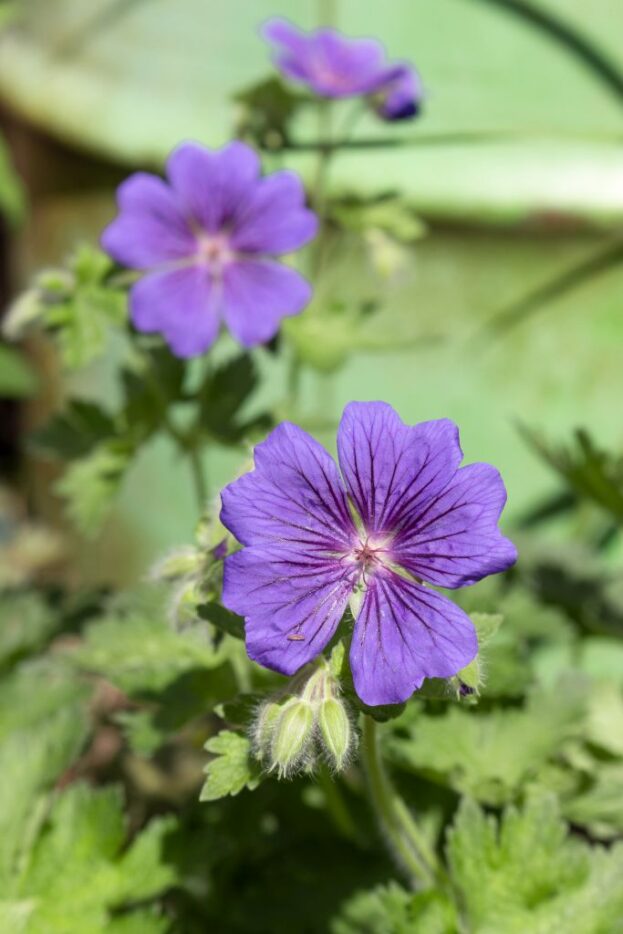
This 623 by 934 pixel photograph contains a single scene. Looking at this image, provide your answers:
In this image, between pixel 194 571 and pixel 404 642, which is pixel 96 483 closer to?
pixel 194 571

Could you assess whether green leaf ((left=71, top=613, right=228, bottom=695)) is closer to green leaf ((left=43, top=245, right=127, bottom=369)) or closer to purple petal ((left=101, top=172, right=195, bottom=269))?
green leaf ((left=43, top=245, right=127, bottom=369))

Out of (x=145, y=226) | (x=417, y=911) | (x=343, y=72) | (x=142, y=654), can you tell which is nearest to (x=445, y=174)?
(x=343, y=72)

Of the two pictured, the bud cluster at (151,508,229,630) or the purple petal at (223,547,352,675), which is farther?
the bud cluster at (151,508,229,630)

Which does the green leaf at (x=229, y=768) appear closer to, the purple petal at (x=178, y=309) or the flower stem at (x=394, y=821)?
the flower stem at (x=394, y=821)

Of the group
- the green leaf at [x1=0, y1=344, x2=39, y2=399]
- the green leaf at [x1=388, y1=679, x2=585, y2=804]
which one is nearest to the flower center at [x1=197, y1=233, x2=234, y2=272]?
the green leaf at [x1=388, y1=679, x2=585, y2=804]

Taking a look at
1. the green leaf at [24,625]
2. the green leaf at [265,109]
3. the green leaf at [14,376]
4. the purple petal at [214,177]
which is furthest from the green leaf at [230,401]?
the green leaf at [14,376]
